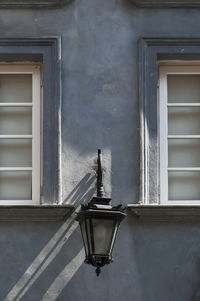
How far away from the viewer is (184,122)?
10.7 meters

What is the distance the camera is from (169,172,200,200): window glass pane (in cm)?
1059

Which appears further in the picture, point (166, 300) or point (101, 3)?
point (101, 3)

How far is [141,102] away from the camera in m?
10.5

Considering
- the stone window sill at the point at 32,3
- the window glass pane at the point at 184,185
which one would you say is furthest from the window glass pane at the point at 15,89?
the window glass pane at the point at 184,185

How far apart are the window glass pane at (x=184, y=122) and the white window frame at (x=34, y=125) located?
1.37 metres

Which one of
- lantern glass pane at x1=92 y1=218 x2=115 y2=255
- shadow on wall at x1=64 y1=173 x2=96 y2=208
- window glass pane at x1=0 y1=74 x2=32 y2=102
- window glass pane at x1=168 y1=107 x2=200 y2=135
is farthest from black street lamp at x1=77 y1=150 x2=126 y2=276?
window glass pane at x1=0 y1=74 x2=32 y2=102

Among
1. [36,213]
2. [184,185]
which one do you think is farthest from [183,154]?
[36,213]

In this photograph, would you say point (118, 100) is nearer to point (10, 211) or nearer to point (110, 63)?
point (110, 63)

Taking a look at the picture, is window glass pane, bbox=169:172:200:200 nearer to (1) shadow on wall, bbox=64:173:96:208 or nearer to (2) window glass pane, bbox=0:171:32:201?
(1) shadow on wall, bbox=64:173:96:208

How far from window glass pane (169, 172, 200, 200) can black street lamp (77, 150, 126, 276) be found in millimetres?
1302

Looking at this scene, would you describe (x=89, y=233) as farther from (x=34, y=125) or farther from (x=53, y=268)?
(x=34, y=125)

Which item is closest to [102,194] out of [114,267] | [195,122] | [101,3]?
[114,267]

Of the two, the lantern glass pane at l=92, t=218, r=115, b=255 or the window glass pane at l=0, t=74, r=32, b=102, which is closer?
the lantern glass pane at l=92, t=218, r=115, b=255

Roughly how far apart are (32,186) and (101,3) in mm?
2044
